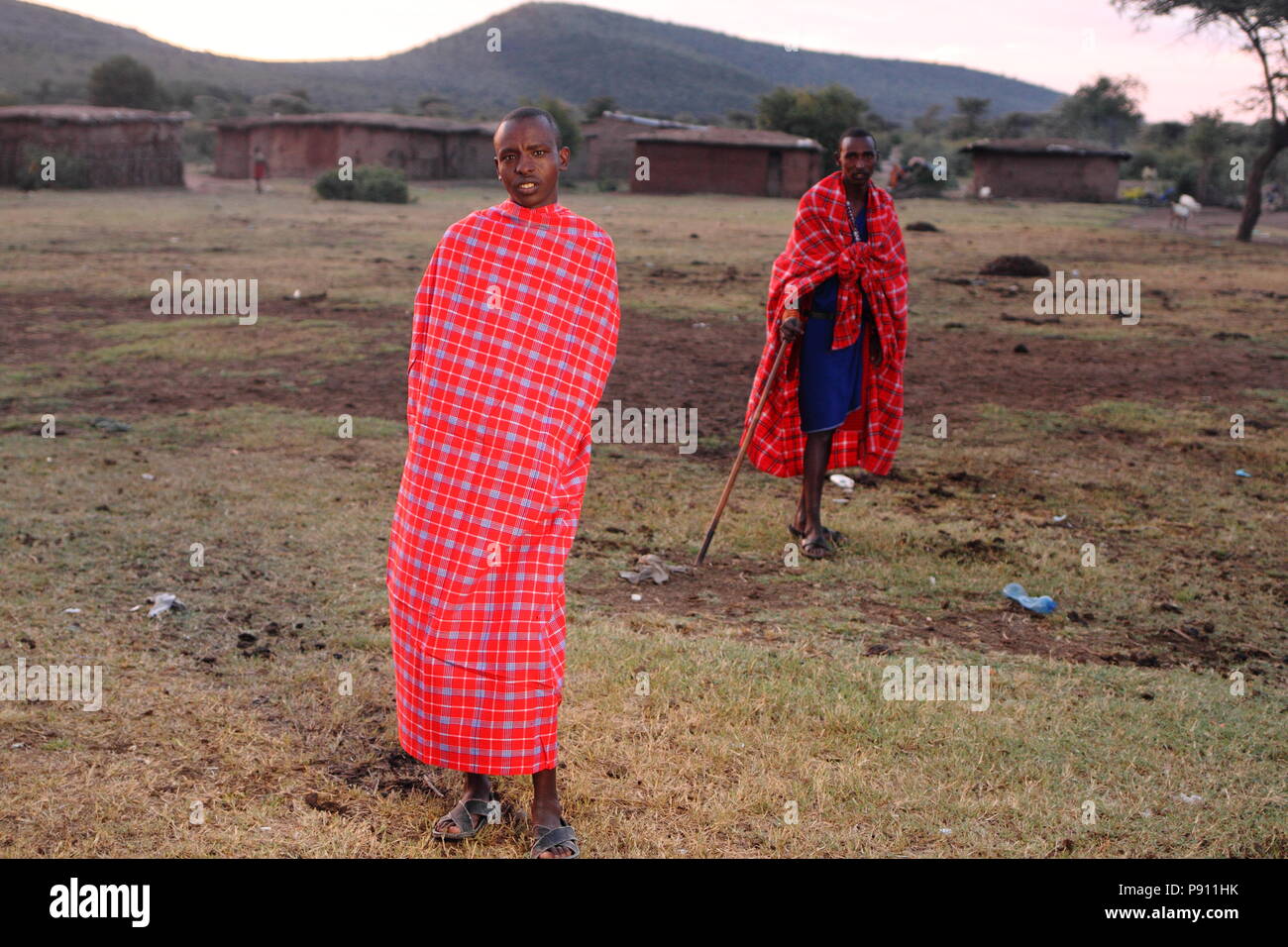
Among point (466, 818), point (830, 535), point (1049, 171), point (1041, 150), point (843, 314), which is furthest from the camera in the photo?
point (1049, 171)

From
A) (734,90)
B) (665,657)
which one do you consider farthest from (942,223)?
(734,90)

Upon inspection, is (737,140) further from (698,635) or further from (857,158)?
(698,635)

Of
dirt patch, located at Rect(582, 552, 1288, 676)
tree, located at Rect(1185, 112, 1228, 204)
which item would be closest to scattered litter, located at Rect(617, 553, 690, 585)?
dirt patch, located at Rect(582, 552, 1288, 676)

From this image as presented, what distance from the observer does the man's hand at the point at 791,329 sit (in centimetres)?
593

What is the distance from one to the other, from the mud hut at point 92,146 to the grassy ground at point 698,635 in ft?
81.5

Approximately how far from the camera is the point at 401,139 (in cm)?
4016

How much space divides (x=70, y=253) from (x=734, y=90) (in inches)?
4529

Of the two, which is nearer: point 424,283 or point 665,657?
point 424,283

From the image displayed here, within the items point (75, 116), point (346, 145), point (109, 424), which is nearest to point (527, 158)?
point (109, 424)

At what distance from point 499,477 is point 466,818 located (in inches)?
39.9

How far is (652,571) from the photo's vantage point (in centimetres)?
580

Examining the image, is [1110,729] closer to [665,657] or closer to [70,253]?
[665,657]

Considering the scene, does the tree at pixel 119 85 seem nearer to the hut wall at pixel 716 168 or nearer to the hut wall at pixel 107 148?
the hut wall at pixel 107 148
